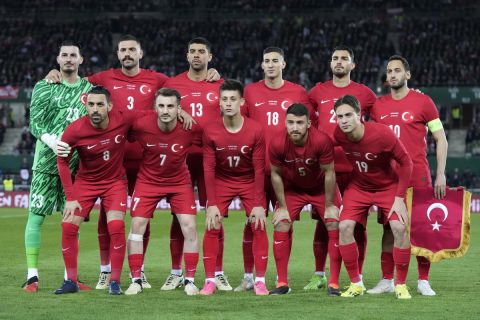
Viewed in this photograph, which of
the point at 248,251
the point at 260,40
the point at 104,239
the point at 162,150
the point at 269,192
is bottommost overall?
the point at 248,251

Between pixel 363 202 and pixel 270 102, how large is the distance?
4.65 ft

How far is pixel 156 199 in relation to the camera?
952 cm

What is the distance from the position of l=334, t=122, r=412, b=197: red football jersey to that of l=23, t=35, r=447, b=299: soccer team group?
12 millimetres

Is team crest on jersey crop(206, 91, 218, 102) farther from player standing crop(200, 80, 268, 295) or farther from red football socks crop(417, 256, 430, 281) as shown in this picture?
red football socks crop(417, 256, 430, 281)

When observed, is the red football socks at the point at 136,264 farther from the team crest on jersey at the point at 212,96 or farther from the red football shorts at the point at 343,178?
the red football shorts at the point at 343,178

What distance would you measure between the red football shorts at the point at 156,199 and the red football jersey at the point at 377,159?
60.7 inches

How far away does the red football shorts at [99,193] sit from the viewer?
30.8 ft

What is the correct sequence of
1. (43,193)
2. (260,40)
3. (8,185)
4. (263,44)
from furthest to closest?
(260,40)
(263,44)
(8,185)
(43,193)

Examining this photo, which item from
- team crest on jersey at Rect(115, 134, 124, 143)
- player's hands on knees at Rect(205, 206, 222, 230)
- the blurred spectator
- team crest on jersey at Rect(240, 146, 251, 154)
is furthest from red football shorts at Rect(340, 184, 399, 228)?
the blurred spectator

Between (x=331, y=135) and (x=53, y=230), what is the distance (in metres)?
11.1

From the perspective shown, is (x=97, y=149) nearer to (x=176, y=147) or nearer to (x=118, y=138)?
(x=118, y=138)

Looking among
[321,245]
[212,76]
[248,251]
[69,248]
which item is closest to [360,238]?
[321,245]

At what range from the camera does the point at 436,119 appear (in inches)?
381

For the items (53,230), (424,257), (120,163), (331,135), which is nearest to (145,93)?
(120,163)
